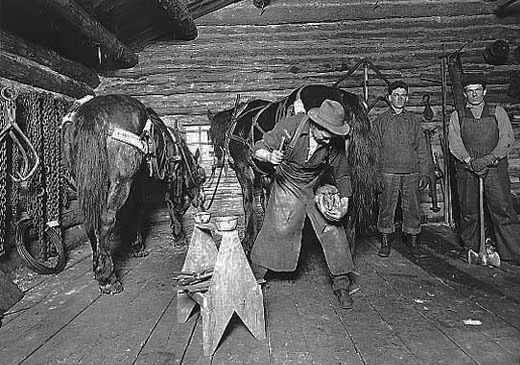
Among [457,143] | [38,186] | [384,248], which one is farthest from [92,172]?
[457,143]

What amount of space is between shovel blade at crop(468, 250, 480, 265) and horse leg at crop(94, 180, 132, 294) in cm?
323

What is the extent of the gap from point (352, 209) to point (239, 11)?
3.91 metres

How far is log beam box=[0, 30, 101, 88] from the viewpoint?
4191 mm

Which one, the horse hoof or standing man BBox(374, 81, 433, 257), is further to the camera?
the horse hoof

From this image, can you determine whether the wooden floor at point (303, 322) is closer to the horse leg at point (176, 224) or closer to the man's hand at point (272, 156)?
the man's hand at point (272, 156)

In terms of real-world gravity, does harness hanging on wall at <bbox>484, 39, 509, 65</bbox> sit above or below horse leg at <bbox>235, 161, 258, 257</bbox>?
above

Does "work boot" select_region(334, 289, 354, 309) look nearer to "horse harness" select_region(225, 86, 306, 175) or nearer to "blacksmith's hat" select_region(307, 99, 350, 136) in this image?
"horse harness" select_region(225, 86, 306, 175)

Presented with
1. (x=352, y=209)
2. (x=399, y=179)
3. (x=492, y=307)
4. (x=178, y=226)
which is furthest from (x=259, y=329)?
(x=178, y=226)

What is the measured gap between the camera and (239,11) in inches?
271

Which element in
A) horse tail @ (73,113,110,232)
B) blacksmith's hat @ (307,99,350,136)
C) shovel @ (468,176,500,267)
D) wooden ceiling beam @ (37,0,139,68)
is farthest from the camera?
shovel @ (468,176,500,267)

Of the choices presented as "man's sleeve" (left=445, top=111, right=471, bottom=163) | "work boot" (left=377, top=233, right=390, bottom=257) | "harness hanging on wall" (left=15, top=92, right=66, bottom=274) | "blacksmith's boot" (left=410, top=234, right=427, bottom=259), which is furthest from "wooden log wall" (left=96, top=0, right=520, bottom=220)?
"work boot" (left=377, top=233, right=390, bottom=257)

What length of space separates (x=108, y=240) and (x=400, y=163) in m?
3.06

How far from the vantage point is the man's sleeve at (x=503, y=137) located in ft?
14.5

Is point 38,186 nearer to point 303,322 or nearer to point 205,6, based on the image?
point 303,322
